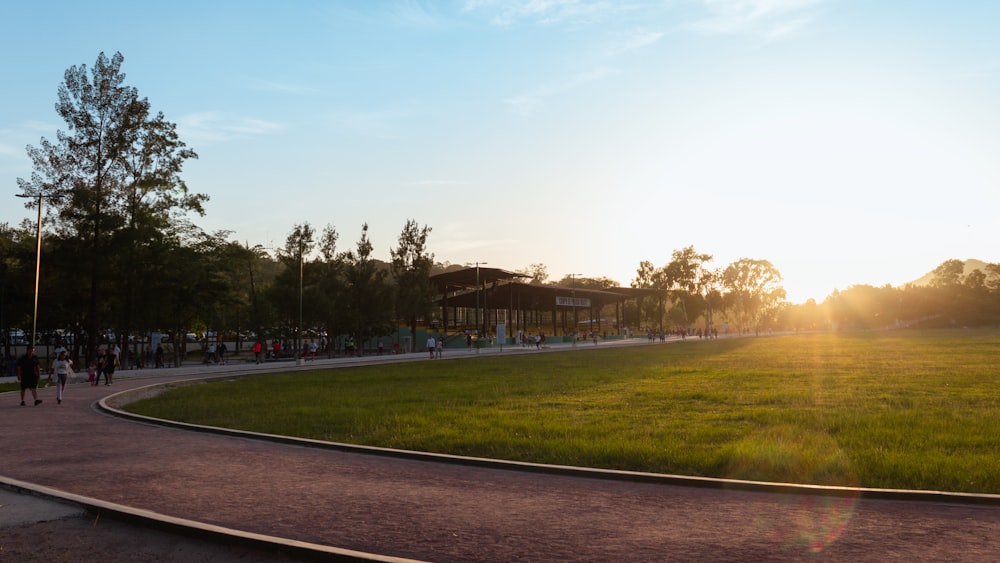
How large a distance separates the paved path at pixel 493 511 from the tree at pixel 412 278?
51888 millimetres

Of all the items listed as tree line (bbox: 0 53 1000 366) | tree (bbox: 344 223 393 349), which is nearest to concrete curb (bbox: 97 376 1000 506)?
tree line (bbox: 0 53 1000 366)

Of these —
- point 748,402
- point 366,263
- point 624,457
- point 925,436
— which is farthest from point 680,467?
point 366,263

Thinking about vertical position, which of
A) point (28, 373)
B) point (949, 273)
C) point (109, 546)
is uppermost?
point (949, 273)

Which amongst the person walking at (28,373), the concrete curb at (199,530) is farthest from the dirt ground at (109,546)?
the person walking at (28,373)

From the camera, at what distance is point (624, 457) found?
10195 mm

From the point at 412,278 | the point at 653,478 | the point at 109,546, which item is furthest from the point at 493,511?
the point at 412,278

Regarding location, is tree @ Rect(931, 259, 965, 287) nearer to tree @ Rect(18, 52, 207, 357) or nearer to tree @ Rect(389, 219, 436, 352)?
tree @ Rect(389, 219, 436, 352)

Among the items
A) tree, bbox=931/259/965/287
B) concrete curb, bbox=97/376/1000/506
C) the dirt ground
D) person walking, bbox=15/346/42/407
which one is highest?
tree, bbox=931/259/965/287

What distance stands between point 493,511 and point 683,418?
797 cm

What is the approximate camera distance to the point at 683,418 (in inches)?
567

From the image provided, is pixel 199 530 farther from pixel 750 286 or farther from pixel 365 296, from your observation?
pixel 750 286

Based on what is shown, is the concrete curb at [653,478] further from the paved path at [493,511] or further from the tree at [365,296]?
the tree at [365,296]

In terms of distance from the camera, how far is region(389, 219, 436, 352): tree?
206 ft

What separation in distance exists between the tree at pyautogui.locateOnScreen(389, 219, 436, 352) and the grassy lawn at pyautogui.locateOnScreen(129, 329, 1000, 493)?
36.1m
